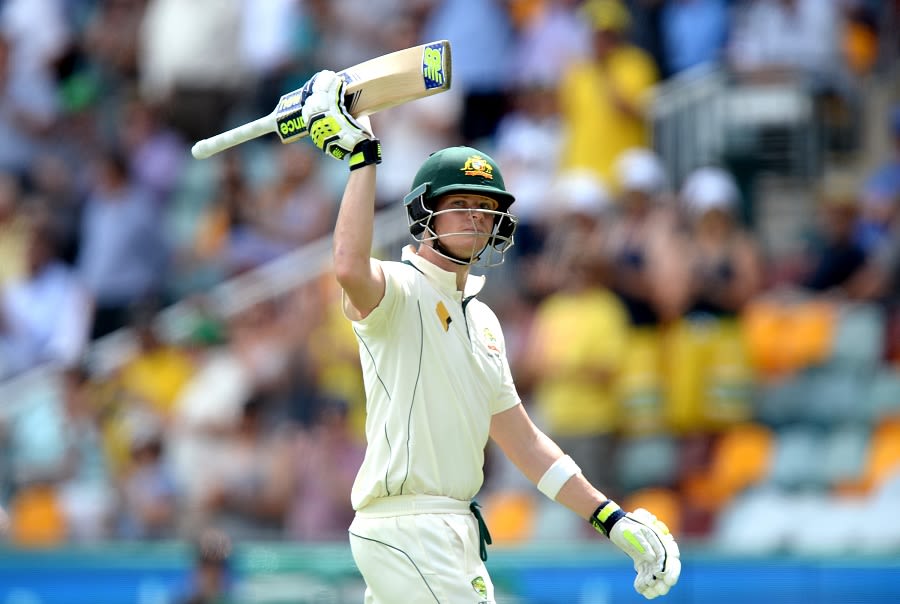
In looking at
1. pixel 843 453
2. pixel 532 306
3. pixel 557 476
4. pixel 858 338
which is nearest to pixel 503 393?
pixel 557 476

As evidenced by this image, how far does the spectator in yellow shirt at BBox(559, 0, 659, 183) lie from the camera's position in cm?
1237

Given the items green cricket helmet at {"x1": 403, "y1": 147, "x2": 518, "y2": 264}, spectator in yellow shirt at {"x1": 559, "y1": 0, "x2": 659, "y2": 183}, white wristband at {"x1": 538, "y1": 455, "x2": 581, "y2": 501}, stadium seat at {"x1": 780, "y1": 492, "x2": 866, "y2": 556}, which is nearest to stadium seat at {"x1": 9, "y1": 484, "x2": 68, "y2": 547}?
spectator in yellow shirt at {"x1": 559, "y1": 0, "x2": 659, "y2": 183}

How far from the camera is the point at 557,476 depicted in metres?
5.96

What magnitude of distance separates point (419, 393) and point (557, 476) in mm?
754

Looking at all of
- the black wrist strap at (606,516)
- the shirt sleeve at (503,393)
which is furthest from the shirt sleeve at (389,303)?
the black wrist strap at (606,516)

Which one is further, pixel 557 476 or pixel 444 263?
pixel 557 476

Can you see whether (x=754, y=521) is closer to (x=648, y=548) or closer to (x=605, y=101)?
(x=605, y=101)

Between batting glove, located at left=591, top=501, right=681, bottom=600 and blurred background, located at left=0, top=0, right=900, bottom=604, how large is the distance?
3822 millimetres

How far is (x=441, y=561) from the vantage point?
214 inches

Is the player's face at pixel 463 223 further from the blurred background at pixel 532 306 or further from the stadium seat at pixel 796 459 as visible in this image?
the stadium seat at pixel 796 459

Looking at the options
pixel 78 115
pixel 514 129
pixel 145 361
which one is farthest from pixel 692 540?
pixel 78 115

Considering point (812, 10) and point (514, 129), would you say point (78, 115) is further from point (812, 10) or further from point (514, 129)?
point (812, 10)

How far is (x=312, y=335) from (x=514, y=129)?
7.35 ft

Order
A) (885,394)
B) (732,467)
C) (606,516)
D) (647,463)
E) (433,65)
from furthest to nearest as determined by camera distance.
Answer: (647,463) < (732,467) < (885,394) < (606,516) < (433,65)
